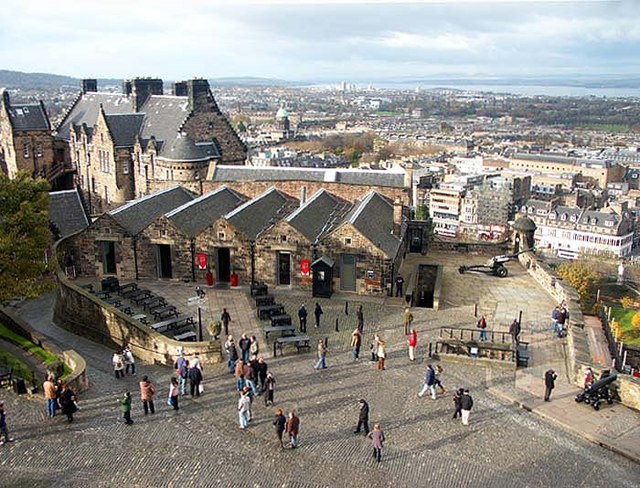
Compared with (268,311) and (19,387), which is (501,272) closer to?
(268,311)

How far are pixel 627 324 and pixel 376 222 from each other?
63150mm

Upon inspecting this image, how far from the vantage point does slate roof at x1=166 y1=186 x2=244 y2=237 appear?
34.3 m

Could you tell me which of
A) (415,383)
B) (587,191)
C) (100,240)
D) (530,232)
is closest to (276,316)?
(415,383)

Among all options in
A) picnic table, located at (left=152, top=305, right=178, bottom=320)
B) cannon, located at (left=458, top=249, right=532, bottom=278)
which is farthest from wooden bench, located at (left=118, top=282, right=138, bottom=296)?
cannon, located at (left=458, top=249, right=532, bottom=278)

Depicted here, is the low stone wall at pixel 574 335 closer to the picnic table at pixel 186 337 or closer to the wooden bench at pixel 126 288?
the picnic table at pixel 186 337

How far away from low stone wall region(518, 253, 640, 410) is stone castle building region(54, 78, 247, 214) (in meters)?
25.5

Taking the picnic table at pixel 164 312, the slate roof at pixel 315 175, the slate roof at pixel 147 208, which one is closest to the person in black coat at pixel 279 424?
the picnic table at pixel 164 312

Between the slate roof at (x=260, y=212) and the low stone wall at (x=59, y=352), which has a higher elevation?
the slate roof at (x=260, y=212)

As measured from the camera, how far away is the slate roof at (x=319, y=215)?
3334 centimetres

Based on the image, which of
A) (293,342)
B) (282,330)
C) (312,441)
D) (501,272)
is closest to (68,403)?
(312,441)

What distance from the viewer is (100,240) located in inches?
1364

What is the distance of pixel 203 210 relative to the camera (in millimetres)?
36375

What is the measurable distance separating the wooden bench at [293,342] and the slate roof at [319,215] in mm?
8112

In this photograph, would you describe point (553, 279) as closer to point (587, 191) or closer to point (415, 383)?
point (415, 383)
